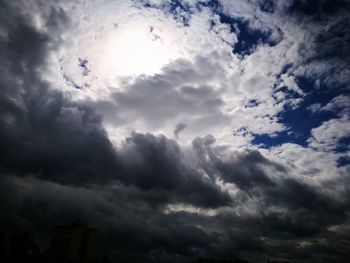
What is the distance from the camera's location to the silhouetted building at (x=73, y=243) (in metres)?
152

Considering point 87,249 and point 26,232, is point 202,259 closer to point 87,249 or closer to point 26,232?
point 87,249

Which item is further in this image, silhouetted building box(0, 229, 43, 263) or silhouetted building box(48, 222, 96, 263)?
silhouetted building box(48, 222, 96, 263)

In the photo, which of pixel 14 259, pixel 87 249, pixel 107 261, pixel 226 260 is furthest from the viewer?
pixel 226 260

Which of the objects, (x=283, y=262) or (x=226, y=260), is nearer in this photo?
(x=283, y=262)

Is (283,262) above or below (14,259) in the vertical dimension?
above

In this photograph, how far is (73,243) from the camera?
155000 millimetres

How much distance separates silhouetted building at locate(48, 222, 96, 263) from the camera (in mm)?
151750

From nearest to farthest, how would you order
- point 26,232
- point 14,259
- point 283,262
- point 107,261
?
point 14,259, point 26,232, point 107,261, point 283,262

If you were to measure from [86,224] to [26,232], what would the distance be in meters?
54.6

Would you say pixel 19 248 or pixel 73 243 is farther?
pixel 73 243

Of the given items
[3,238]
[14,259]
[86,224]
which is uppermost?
[86,224]

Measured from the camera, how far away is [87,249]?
15825 centimetres

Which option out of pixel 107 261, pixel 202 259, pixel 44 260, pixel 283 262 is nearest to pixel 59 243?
pixel 107 261

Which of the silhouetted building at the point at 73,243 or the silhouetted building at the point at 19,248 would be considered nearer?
the silhouetted building at the point at 19,248
